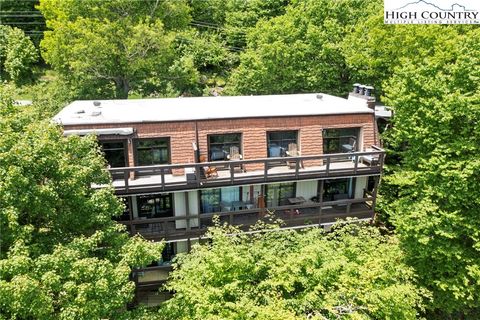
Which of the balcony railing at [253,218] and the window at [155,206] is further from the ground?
the window at [155,206]

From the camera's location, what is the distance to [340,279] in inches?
459

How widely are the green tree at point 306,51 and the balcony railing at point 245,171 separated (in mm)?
11668

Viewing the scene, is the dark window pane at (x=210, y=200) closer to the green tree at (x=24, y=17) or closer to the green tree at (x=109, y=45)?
the green tree at (x=109, y=45)

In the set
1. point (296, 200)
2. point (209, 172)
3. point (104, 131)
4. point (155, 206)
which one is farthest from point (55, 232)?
point (296, 200)

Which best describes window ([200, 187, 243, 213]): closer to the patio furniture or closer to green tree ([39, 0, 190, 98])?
the patio furniture

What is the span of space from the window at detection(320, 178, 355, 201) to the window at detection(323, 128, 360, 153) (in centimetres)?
161

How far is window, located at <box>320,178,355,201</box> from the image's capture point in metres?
18.0

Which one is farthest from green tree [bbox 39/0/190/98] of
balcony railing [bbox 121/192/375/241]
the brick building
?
balcony railing [bbox 121/192/375/241]

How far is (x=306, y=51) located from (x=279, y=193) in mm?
13996

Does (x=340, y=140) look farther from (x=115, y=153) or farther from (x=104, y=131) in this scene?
(x=104, y=131)

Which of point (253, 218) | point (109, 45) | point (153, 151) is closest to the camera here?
point (153, 151)

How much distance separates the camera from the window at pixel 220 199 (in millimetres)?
16430

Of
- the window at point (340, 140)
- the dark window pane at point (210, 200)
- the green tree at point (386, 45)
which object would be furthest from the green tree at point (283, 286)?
the green tree at point (386, 45)

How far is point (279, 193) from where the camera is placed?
17.4 metres
